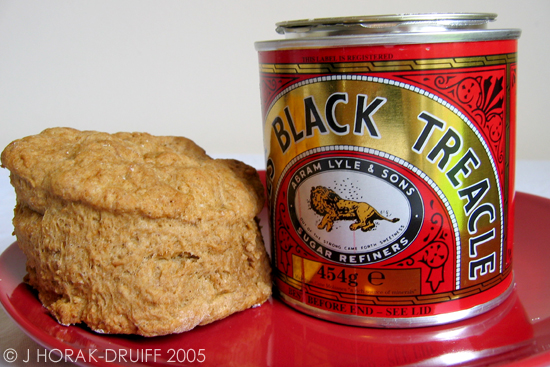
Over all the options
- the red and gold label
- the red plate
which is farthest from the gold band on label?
the red plate

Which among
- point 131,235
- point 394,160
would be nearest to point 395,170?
point 394,160

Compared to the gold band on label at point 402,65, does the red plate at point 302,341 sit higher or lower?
lower

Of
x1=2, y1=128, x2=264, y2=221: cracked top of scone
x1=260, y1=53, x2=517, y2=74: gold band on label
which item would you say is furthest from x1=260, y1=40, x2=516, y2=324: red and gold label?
x1=2, y1=128, x2=264, y2=221: cracked top of scone

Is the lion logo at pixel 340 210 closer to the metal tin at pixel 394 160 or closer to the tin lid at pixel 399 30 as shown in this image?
the metal tin at pixel 394 160

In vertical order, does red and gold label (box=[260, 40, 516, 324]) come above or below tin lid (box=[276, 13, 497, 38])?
below

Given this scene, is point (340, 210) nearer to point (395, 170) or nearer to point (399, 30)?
point (395, 170)

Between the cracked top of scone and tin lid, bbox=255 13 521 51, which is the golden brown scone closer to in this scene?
the cracked top of scone

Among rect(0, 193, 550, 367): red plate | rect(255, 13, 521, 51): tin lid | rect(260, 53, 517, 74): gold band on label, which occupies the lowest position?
rect(0, 193, 550, 367): red plate

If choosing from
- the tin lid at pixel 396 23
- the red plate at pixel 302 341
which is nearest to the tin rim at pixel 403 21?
the tin lid at pixel 396 23
